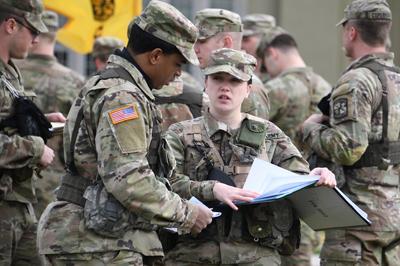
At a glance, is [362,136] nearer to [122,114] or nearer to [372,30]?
[372,30]

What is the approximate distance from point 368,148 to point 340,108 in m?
0.33

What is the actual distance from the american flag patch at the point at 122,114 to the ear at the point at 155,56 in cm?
35

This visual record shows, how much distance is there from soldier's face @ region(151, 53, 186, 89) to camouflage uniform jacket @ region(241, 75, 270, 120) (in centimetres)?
162

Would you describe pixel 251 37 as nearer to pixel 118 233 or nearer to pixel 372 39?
pixel 372 39

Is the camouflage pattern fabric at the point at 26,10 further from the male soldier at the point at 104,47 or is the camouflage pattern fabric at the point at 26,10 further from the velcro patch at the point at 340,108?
the male soldier at the point at 104,47

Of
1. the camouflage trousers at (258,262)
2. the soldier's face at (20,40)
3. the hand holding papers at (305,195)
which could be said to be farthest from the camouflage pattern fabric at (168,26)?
the soldier's face at (20,40)

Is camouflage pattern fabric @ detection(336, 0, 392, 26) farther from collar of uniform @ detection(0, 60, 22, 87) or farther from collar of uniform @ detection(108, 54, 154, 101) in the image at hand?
collar of uniform @ detection(108, 54, 154, 101)

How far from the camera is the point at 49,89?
8898 mm

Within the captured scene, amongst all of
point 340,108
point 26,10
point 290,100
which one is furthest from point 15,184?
point 290,100

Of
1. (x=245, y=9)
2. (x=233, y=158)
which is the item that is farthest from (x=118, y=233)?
(x=245, y=9)

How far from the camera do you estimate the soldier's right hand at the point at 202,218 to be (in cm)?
554

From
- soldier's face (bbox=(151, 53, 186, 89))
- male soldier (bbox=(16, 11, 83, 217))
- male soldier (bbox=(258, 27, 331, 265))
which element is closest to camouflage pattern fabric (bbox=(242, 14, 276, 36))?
male soldier (bbox=(258, 27, 331, 265))

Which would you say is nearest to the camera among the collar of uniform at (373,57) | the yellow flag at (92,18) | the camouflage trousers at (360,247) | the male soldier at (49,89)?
the camouflage trousers at (360,247)

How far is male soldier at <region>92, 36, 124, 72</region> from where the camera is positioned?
10.2 meters
